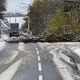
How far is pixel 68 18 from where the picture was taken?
6006 cm

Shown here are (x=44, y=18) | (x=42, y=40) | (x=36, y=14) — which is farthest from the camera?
(x=36, y=14)

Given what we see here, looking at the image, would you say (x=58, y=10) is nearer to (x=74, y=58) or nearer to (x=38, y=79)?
(x=74, y=58)

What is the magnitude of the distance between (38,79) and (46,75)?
117 cm

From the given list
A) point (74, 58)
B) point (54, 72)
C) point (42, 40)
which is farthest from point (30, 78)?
point (42, 40)

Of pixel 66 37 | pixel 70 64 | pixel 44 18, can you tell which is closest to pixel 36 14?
pixel 44 18

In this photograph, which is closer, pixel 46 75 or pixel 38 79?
pixel 38 79

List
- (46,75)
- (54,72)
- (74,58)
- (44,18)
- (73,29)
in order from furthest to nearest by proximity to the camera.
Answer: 1. (44,18)
2. (73,29)
3. (74,58)
4. (54,72)
5. (46,75)

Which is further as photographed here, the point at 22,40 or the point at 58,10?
the point at 58,10

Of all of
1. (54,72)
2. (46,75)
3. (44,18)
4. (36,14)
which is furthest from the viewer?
(36,14)

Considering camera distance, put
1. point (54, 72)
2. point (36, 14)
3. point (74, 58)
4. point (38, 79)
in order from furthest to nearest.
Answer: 1. point (36, 14)
2. point (74, 58)
3. point (54, 72)
4. point (38, 79)

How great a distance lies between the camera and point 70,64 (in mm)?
15984

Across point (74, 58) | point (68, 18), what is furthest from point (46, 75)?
point (68, 18)

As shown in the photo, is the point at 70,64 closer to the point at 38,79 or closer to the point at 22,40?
the point at 38,79

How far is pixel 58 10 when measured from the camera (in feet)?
201
